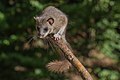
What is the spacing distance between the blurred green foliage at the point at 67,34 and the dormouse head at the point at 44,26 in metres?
2.60

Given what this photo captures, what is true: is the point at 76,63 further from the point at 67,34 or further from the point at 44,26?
the point at 67,34

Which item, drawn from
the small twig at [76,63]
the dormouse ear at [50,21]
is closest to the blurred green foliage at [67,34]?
the dormouse ear at [50,21]

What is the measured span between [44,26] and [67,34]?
342 centimetres

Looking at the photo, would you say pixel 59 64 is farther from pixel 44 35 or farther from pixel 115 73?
pixel 115 73

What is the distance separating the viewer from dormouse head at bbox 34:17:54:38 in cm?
390

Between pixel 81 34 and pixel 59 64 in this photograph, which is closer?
pixel 59 64

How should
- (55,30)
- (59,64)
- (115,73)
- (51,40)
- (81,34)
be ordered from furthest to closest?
(81,34)
(115,73)
(55,30)
(51,40)
(59,64)

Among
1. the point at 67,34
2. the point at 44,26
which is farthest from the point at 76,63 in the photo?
the point at 67,34

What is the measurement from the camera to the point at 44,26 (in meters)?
3.95

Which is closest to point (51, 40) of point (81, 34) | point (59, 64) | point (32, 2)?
point (59, 64)

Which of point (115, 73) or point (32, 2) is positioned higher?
point (32, 2)

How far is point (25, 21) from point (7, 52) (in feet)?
2.55

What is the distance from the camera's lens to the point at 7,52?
7629 mm

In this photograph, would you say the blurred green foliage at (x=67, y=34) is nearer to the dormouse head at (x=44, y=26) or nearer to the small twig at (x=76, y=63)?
the dormouse head at (x=44, y=26)
